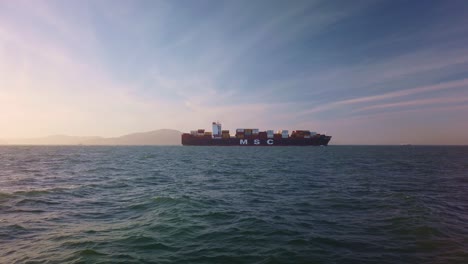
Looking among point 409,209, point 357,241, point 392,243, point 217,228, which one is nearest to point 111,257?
point 217,228

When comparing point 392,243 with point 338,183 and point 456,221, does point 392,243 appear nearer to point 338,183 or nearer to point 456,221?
point 456,221

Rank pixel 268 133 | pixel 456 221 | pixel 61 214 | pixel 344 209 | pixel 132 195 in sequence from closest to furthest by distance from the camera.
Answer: pixel 456 221, pixel 61 214, pixel 344 209, pixel 132 195, pixel 268 133

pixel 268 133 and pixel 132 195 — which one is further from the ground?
pixel 268 133

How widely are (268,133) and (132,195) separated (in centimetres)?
10489

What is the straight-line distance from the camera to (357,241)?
7.86 meters

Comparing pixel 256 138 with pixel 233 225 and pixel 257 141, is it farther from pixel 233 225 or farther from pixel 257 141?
pixel 233 225

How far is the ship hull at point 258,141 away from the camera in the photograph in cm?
11519

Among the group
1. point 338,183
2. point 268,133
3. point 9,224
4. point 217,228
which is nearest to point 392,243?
point 217,228

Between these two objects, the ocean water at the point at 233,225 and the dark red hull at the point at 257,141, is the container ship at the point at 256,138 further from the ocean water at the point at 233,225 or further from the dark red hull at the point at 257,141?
the ocean water at the point at 233,225

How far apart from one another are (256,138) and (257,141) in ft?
4.69

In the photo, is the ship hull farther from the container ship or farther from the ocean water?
the ocean water

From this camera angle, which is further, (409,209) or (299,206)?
(299,206)

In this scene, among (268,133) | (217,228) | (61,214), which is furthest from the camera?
(268,133)

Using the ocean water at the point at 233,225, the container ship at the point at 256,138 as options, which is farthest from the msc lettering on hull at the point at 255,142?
the ocean water at the point at 233,225
